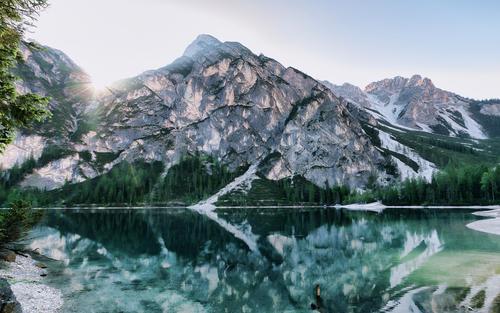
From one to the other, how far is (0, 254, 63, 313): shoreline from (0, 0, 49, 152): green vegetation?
50.6ft

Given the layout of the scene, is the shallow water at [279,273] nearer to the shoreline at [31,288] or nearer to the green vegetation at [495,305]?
the green vegetation at [495,305]

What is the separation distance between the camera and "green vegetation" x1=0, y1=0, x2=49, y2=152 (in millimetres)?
15586

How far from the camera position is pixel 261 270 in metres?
44.4

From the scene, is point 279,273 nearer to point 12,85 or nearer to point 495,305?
point 495,305

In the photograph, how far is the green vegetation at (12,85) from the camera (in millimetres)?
15586

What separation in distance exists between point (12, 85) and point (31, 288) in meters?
23.1

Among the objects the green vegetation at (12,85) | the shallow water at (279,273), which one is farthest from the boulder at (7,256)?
the green vegetation at (12,85)

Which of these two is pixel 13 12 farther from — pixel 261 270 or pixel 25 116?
pixel 261 270

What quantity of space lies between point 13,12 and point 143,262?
131ft

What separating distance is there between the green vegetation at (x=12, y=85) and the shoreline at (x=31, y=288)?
15417 millimetres

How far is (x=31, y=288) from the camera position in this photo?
103 ft

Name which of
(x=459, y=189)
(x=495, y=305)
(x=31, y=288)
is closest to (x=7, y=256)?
(x=31, y=288)

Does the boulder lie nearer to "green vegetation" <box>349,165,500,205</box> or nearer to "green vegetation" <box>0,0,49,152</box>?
"green vegetation" <box>0,0,49,152</box>

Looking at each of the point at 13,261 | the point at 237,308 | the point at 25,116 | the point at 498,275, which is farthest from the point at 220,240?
the point at 25,116
